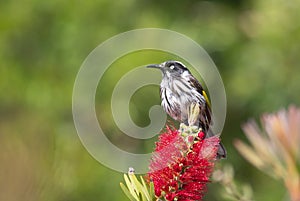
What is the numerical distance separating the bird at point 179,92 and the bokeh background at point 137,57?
103 inches

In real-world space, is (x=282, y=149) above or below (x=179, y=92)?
below

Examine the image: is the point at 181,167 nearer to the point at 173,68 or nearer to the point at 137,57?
the point at 173,68

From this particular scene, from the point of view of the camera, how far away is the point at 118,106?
13.5 feet

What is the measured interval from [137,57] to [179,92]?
3.16 metres

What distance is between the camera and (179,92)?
1290mm

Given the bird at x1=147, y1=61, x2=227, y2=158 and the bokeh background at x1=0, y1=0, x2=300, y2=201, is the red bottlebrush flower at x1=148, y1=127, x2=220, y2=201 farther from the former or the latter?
the bokeh background at x1=0, y1=0, x2=300, y2=201

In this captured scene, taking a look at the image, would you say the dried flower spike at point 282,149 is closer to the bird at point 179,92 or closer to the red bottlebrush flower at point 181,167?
the bird at point 179,92

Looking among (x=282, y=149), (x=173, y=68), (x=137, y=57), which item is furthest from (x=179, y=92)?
(x=137, y=57)

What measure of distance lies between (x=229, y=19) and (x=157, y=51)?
1036 millimetres

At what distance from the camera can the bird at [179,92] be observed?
48.3 inches

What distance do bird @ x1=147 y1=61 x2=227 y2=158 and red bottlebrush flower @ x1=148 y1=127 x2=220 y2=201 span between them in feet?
0.71

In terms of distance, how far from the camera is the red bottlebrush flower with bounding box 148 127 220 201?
93 cm

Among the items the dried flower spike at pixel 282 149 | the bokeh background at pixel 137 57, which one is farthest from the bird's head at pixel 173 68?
the bokeh background at pixel 137 57

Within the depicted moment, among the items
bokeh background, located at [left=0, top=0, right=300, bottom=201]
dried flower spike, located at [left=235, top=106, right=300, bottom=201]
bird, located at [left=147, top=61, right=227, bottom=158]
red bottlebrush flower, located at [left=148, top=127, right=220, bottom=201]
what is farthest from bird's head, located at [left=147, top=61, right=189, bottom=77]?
bokeh background, located at [left=0, top=0, right=300, bottom=201]
